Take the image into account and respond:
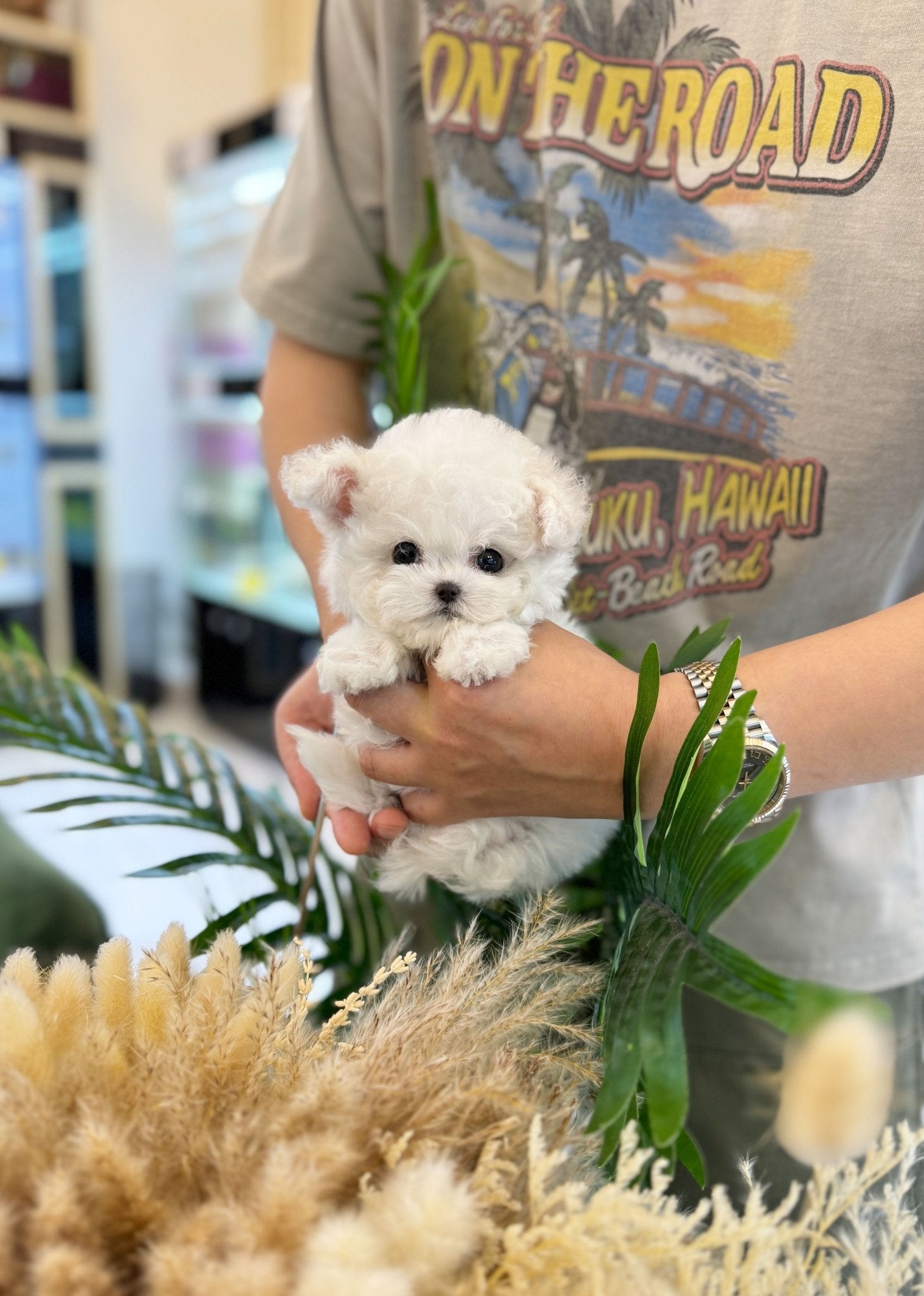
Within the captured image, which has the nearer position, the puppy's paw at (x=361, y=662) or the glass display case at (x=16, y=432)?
the puppy's paw at (x=361, y=662)

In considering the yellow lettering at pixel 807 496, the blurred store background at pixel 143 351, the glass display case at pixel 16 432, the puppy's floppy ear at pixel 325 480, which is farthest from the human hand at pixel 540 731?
the glass display case at pixel 16 432

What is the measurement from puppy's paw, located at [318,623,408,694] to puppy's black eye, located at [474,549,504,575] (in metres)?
0.07

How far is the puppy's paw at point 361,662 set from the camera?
521mm

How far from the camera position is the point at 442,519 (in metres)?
0.49

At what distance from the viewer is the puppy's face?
0.49m

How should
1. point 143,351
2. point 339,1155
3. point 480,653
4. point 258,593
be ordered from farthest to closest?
point 143,351, point 258,593, point 480,653, point 339,1155

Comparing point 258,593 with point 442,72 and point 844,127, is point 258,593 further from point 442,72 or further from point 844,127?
point 844,127

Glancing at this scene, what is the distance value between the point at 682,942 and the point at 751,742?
0.13 meters

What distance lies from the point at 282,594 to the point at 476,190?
2.90 m

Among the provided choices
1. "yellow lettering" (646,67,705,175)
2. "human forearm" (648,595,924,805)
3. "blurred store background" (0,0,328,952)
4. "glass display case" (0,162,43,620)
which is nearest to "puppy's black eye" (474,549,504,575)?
"human forearm" (648,595,924,805)

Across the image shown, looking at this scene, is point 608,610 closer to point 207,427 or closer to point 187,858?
point 187,858

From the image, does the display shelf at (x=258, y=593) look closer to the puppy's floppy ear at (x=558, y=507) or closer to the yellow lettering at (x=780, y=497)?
the yellow lettering at (x=780, y=497)

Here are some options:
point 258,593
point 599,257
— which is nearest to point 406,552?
point 599,257

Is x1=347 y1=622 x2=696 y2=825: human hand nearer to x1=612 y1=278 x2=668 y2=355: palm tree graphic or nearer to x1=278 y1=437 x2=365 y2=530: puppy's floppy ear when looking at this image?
x1=278 y1=437 x2=365 y2=530: puppy's floppy ear
